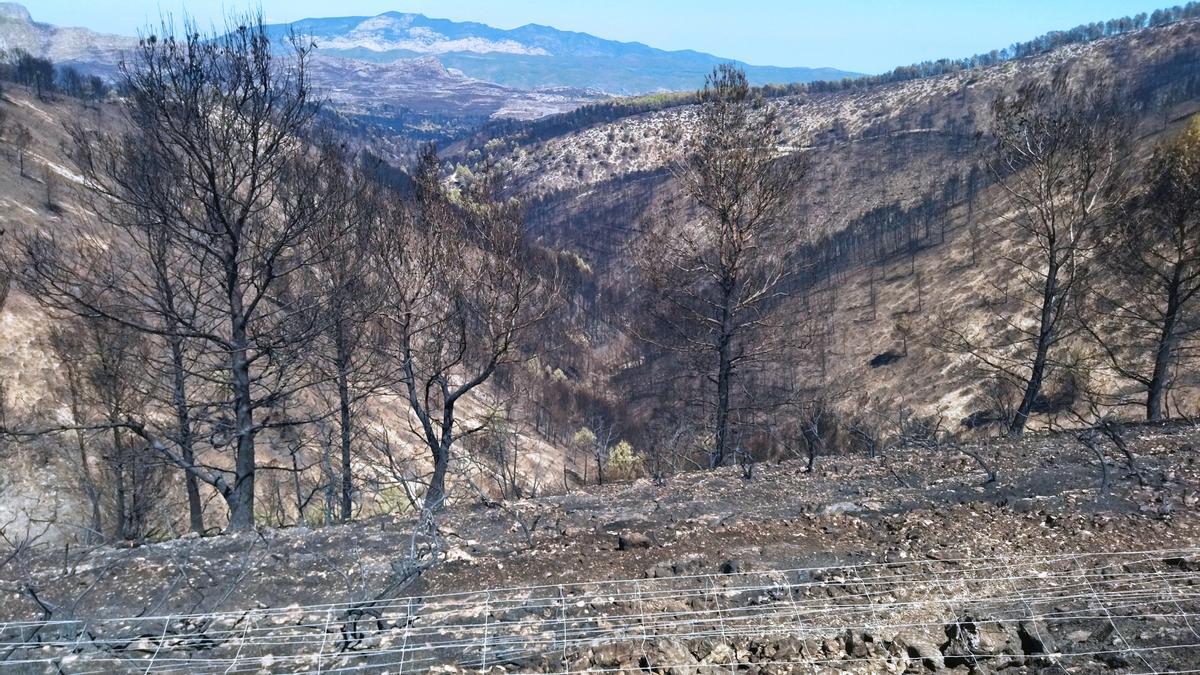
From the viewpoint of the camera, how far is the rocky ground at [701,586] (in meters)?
4.76

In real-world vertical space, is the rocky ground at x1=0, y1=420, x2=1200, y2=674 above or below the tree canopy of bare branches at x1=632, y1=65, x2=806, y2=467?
below

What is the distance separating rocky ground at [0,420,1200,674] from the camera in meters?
4.76

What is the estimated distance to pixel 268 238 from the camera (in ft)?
36.3

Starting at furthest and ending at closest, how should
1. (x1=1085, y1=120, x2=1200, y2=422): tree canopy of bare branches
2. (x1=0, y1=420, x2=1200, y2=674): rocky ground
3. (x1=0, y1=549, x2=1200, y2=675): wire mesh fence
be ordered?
(x1=1085, y1=120, x2=1200, y2=422): tree canopy of bare branches < (x1=0, y1=420, x2=1200, y2=674): rocky ground < (x1=0, y1=549, x2=1200, y2=675): wire mesh fence

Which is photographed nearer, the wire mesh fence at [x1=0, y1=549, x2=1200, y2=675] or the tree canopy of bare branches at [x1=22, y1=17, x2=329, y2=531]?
the wire mesh fence at [x1=0, y1=549, x2=1200, y2=675]

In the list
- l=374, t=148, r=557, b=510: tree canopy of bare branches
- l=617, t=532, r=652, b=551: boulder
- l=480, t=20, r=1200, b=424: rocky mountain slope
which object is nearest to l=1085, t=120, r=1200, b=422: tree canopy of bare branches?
l=480, t=20, r=1200, b=424: rocky mountain slope

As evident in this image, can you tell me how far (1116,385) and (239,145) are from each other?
42884mm

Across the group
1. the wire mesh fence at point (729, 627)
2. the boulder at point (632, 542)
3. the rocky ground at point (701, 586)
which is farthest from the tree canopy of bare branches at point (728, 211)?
the wire mesh fence at point (729, 627)

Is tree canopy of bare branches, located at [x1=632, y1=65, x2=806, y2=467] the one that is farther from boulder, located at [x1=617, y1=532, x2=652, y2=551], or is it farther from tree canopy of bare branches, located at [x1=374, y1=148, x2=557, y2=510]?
boulder, located at [x1=617, y1=532, x2=652, y2=551]

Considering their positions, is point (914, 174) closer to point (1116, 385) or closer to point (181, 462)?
point (1116, 385)

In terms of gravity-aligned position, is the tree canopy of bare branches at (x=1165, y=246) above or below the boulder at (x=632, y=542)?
above

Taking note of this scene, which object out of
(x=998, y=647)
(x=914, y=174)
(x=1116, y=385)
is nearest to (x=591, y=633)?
(x=998, y=647)

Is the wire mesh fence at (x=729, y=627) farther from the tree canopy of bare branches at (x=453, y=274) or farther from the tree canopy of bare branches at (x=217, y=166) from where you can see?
the tree canopy of bare branches at (x=453, y=274)

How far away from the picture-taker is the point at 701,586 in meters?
6.12
